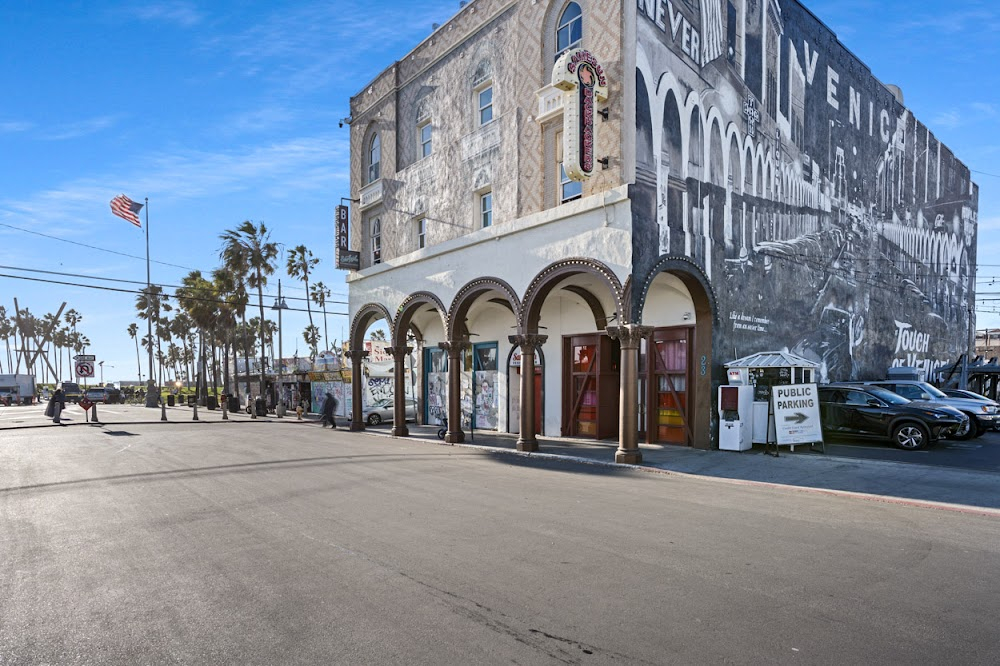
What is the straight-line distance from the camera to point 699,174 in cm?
1698

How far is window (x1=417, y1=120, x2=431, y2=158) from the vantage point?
75.7 ft

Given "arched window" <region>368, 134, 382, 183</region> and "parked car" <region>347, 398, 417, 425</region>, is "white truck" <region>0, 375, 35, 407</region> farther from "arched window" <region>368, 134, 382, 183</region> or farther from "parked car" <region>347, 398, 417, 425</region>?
"arched window" <region>368, 134, 382, 183</region>

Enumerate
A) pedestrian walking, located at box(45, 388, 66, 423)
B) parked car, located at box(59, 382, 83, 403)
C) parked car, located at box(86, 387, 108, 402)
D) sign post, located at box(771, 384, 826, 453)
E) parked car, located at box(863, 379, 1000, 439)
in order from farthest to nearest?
parked car, located at box(59, 382, 83, 403) → parked car, located at box(86, 387, 108, 402) → pedestrian walking, located at box(45, 388, 66, 423) → parked car, located at box(863, 379, 1000, 439) → sign post, located at box(771, 384, 826, 453)

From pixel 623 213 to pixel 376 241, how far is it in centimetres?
1418

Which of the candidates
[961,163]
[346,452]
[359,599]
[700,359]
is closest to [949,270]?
A: [961,163]

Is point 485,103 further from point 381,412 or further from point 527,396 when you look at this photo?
point 381,412

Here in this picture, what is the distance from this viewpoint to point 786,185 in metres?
21.1

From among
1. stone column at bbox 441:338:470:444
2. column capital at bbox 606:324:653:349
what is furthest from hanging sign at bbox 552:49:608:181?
stone column at bbox 441:338:470:444

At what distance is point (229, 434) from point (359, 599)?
18.9 meters

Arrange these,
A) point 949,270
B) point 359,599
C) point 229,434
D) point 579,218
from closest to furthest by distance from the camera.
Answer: point 359,599 < point 579,218 < point 229,434 < point 949,270

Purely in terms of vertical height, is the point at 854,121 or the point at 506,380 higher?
the point at 854,121

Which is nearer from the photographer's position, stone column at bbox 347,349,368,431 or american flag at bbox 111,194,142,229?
stone column at bbox 347,349,368,431

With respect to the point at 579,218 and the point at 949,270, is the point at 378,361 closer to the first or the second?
the point at 579,218

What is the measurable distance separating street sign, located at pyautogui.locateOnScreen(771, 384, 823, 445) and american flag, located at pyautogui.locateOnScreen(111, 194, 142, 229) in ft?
89.7
